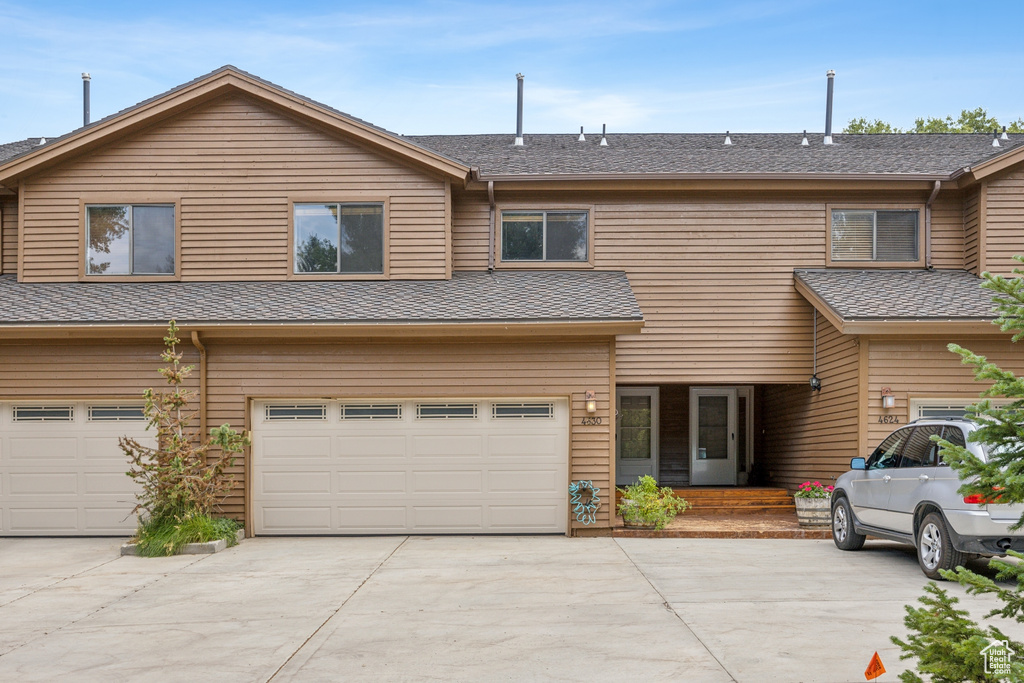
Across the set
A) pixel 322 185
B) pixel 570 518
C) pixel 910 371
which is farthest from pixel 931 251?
pixel 322 185

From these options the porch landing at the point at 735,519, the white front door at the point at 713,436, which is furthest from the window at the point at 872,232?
the porch landing at the point at 735,519

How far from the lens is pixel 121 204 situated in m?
14.7

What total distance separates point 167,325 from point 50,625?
594cm

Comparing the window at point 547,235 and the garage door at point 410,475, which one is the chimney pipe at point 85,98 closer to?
the garage door at point 410,475

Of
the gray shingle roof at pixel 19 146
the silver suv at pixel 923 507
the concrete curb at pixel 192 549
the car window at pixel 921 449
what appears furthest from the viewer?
the gray shingle roof at pixel 19 146

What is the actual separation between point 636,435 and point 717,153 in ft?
18.4

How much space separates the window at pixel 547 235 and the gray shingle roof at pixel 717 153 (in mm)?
758

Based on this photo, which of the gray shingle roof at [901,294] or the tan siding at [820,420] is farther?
the tan siding at [820,420]

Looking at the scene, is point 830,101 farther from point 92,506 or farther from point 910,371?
point 92,506

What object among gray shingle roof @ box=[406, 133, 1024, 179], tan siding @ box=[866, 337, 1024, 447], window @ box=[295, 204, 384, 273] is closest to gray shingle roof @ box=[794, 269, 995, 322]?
tan siding @ box=[866, 337, 1024, 447]

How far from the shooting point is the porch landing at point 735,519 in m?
13.1

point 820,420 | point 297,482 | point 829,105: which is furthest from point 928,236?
point 297,482

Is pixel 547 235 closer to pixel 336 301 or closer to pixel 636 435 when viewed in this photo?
pixel 336 301

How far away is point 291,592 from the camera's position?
9055 millimetres
